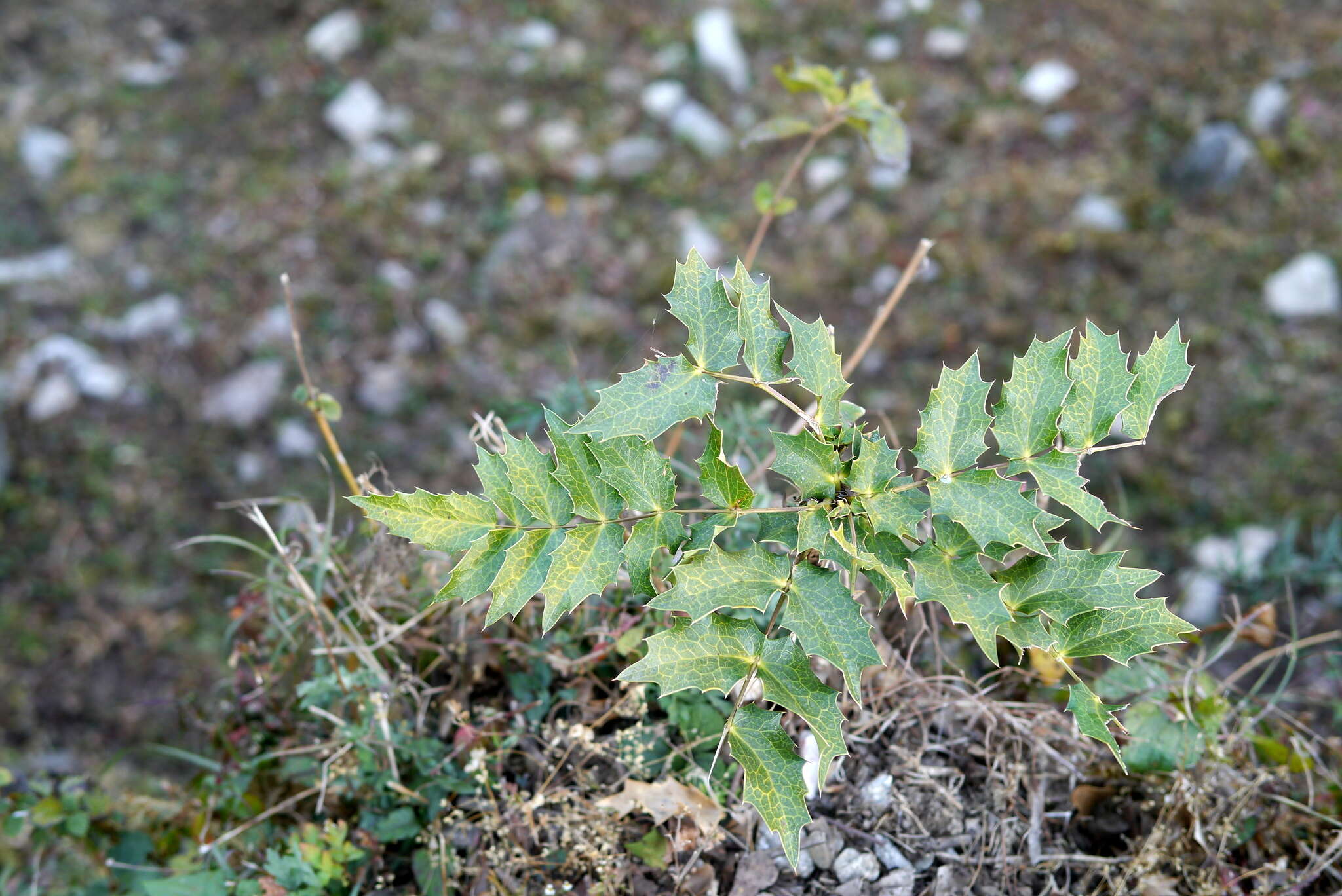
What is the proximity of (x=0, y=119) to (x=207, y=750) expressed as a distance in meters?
4.04

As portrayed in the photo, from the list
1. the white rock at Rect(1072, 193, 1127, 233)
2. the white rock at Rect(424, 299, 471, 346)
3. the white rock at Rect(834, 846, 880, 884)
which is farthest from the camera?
the white rock at Rect(1072, 193, 1127, 233)

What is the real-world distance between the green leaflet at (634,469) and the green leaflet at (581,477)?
0.11 ft

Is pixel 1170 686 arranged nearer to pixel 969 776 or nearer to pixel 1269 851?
pixel 1269 851

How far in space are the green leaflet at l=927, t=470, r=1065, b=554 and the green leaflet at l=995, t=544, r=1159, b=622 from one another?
8 centimetres

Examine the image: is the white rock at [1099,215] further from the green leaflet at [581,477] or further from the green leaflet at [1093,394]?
the green leaflet at [581,477]

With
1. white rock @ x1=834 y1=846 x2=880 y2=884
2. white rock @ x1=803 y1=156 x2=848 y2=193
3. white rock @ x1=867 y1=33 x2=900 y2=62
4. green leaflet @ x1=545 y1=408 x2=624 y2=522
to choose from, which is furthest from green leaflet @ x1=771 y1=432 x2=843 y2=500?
white rock @ x1=867 y1=33 x2=900 y2=62

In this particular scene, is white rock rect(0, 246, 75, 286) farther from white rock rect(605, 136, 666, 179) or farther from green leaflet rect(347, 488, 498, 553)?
green leaflet rect(347, 488, 498, 553)

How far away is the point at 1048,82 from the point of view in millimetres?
4828

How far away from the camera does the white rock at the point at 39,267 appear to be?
4320mm

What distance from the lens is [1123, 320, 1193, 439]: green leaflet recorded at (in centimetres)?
136

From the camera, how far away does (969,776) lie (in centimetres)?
170

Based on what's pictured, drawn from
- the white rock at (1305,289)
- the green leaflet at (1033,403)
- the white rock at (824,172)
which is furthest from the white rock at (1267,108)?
the green leaflet at (1033,403)

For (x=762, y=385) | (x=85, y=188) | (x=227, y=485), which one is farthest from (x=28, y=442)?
(x=762, y=385)

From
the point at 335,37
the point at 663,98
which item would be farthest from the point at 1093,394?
the point at 335,37
